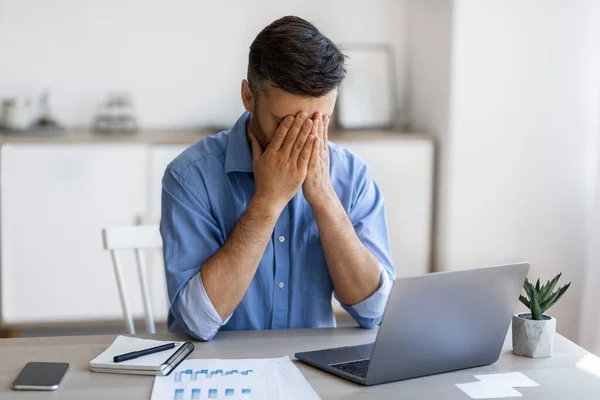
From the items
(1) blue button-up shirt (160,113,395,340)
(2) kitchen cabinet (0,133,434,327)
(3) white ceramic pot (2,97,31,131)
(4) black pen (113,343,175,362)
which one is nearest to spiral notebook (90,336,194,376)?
(4) black pen (113,343,175,362)

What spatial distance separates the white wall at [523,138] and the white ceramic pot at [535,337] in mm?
1945

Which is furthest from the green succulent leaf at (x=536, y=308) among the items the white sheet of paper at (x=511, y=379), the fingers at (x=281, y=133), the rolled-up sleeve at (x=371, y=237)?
the fingers at (x=281, y=133)

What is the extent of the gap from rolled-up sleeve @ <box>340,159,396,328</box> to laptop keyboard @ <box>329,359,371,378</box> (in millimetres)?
253

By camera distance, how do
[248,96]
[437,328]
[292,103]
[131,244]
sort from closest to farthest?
[437,328], [292,103], [248,96], [131,244]

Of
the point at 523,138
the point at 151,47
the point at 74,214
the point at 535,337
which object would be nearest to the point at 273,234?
the point at 535,337

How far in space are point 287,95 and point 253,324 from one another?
528 millimetres

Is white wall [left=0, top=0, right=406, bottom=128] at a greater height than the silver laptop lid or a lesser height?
greater

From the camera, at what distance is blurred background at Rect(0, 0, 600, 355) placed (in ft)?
11.4

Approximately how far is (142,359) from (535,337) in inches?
30.0

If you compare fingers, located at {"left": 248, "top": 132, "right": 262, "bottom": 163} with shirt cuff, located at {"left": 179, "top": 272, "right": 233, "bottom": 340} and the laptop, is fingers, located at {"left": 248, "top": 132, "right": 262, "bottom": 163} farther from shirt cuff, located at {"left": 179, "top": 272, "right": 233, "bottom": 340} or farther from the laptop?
the laptop

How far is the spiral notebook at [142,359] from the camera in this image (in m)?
1.54

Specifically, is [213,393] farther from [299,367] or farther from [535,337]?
[535,337]

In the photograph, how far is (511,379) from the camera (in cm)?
157

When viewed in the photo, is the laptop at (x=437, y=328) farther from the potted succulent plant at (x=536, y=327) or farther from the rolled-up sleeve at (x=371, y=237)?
the rolled-up sleeve at (x=371, y=237)
